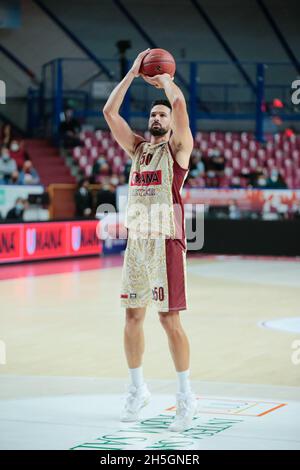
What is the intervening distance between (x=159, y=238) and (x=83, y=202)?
17.2 m

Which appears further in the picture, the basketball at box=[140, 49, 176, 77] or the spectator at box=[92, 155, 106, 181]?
the spectator at box=[92, 155, 106, 181]

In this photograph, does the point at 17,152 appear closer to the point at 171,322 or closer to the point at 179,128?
the point at 179,128

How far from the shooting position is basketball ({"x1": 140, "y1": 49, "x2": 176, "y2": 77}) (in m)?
6.84

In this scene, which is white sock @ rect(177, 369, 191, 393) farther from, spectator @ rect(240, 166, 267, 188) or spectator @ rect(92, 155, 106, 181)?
spectator @ rect(92, 155, 106, 181)

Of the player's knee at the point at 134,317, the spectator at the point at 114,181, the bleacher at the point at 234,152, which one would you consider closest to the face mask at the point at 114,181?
the spectator at the point at 114,181

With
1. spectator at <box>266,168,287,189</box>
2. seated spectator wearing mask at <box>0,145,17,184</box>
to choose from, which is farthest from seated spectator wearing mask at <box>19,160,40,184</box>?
spectator at <box>266,168,287,189</box>

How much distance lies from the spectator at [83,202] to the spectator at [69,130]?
4.52m

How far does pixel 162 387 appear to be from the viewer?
25.6 feet

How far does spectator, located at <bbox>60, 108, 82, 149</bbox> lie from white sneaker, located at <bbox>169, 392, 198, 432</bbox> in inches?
869

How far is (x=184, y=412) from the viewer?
21.0 ft

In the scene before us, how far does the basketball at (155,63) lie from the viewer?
22.4 ft
